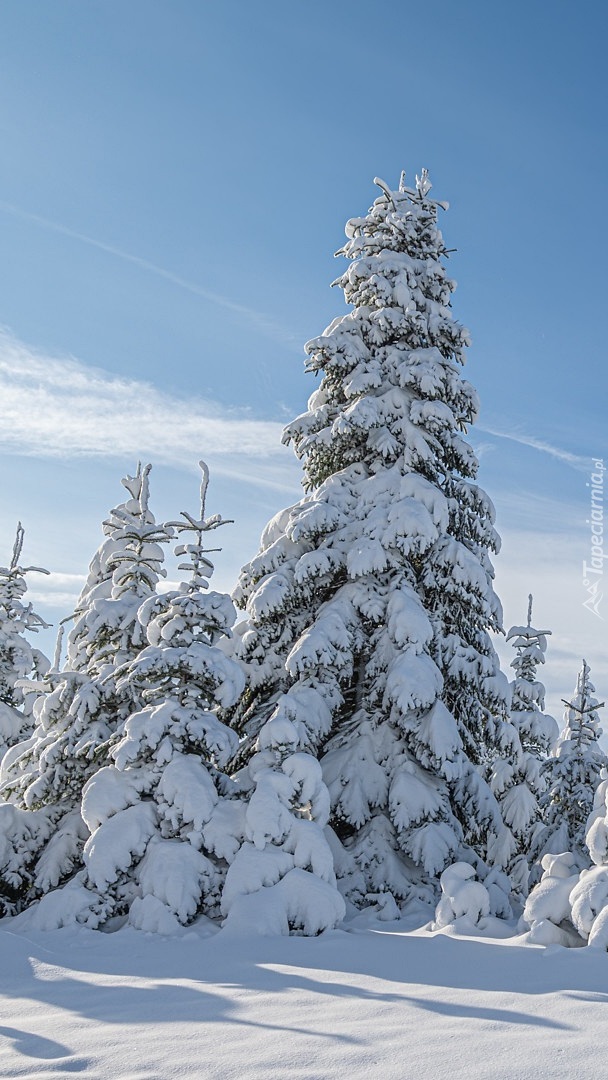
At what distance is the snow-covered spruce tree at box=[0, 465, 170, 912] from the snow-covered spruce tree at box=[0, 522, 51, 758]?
7.48 metres

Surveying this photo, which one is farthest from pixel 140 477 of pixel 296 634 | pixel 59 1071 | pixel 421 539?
pixel 59 1071

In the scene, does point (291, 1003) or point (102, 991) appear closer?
point (291, 1003)

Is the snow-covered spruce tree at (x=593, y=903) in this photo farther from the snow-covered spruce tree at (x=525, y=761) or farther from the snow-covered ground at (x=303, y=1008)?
the snow-covered spruce tree at (x=525, y=761)

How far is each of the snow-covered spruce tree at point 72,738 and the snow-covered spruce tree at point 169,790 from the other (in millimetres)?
730

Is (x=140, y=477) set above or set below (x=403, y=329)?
below

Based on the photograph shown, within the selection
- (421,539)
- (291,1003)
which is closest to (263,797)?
(291,1003)

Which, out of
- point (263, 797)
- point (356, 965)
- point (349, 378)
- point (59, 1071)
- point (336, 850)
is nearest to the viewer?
point (59, 1071)

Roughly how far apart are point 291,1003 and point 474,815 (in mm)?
7172

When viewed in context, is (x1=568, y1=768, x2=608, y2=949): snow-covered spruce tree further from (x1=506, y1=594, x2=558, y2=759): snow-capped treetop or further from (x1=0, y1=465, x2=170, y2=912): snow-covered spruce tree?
(x1=506, y1=594, x2=558, y2=759): snow-capped treetop

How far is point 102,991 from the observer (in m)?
6.83

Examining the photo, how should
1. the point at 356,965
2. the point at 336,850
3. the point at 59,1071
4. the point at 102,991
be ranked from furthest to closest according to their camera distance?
Answer: the point at 336,850, the point at 356,965, the point at 102,991, the point at 59,1071

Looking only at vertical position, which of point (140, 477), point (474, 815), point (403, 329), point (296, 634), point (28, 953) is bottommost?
point (28, 953)

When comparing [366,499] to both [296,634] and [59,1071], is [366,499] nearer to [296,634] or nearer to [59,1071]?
[296,634]

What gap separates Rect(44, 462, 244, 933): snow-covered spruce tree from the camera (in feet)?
32.0
